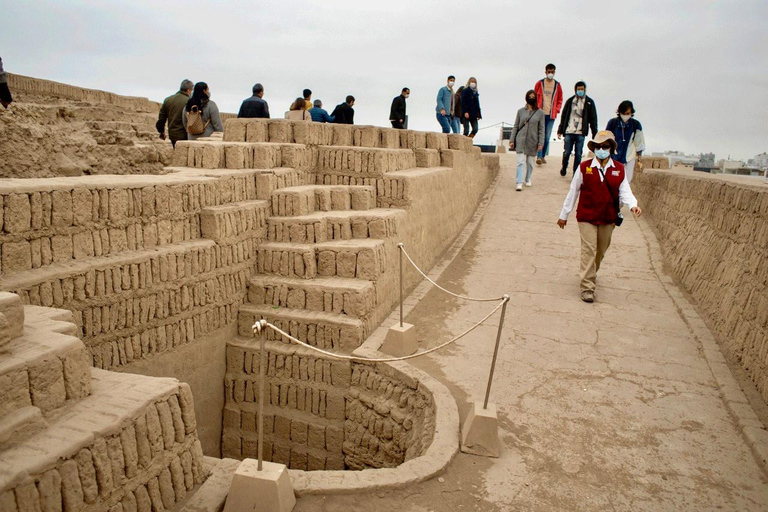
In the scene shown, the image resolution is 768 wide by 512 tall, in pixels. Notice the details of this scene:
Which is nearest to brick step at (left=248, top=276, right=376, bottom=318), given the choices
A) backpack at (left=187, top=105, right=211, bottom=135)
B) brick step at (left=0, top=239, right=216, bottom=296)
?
brick step at (left=0, top=239, right=216, bottom=296)

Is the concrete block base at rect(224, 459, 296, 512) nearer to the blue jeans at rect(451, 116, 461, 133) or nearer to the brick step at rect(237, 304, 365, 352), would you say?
the brick step at rect(237, 304, 365, 352)

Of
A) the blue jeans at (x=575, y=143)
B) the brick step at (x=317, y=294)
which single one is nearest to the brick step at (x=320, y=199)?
the brick step at (x=317, y=294)

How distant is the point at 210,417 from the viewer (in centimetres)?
573

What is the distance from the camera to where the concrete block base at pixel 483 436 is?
3910mm

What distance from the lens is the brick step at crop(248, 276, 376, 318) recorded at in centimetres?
566

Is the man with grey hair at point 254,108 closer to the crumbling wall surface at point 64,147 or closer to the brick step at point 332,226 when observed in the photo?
the crumbling wall surface at point 64,147

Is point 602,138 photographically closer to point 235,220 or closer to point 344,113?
point 235,220

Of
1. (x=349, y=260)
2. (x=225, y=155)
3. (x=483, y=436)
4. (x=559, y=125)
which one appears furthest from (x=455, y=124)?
(x=483, y=436)

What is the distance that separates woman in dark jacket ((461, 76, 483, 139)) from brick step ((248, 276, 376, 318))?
24.8 feet

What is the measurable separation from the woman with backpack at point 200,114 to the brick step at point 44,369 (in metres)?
5.35

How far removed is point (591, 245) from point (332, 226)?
305 centimetres

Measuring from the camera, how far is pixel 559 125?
11688 mm

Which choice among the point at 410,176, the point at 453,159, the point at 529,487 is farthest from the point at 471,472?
the point at 453,159

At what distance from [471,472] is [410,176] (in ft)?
→ 14.3
